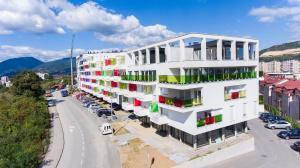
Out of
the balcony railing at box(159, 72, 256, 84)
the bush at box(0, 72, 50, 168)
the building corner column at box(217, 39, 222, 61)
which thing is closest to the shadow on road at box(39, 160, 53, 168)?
the bush at box(0, 72, 50, 168)

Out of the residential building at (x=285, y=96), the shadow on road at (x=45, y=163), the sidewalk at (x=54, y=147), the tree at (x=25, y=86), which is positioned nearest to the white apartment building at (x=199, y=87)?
the sidewalk at (x=54, y=147)

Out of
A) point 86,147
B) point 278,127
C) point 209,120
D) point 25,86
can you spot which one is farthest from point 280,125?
point 25,86

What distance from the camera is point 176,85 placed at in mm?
28062

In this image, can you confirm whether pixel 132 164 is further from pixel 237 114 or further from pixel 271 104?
pixel 271 104

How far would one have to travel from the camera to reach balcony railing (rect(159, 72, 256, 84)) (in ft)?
90.2

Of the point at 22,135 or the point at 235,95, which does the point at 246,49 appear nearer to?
the point at 235,95

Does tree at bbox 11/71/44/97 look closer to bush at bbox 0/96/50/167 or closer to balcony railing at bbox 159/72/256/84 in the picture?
bush at bbox 0/96/50/167

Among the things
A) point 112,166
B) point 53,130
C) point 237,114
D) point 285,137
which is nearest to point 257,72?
point 237,114

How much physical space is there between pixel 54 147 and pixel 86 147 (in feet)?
14.1

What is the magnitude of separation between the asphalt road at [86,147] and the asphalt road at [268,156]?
12.4 meters

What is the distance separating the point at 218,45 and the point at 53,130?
2950cm

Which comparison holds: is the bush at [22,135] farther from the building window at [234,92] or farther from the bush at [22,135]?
the building window at [234,92]

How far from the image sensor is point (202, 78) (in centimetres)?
2839

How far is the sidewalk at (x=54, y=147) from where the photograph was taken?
26.8 meters
